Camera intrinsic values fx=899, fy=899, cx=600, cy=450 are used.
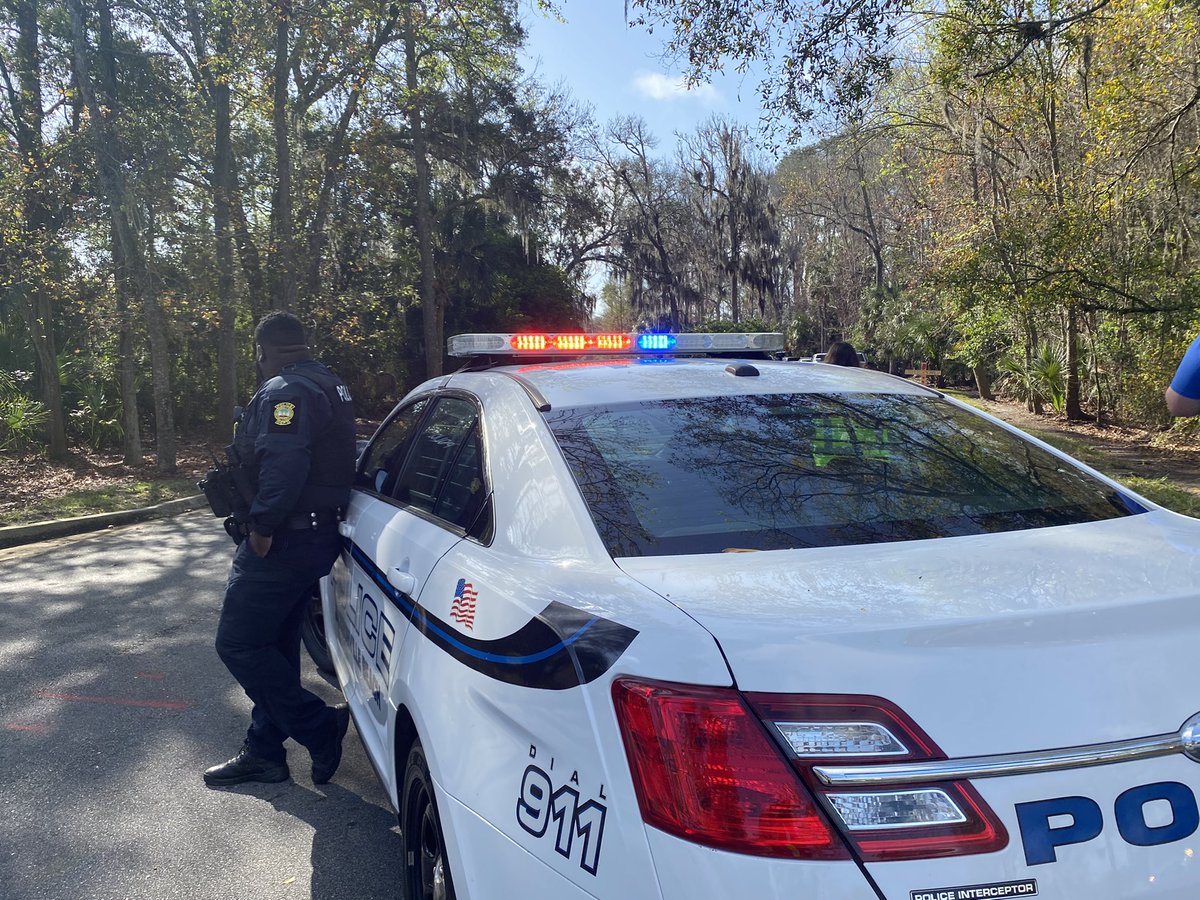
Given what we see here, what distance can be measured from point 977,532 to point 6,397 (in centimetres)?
1817

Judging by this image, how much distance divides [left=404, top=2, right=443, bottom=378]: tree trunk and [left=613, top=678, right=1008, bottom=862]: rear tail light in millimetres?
18273

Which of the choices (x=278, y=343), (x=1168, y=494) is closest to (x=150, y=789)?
(x=278, y=343)

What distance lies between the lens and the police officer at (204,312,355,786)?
→ 11.4 feet

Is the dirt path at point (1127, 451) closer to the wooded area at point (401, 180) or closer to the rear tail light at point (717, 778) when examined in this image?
the wooded area at point (401, 180)

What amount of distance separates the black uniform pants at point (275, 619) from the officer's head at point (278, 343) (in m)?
0.75

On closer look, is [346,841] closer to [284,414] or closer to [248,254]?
[284,414]

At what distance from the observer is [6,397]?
635 inches

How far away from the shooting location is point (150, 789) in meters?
3.77

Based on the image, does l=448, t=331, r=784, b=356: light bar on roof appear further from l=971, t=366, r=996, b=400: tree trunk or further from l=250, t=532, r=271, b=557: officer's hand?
l=971, t=366, r=996, b=400: tree trunk

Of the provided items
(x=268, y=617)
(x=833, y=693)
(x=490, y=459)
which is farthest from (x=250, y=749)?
(x=833, y=693)

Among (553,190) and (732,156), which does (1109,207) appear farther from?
(732,156)

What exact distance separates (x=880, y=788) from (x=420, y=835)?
158 centimetres

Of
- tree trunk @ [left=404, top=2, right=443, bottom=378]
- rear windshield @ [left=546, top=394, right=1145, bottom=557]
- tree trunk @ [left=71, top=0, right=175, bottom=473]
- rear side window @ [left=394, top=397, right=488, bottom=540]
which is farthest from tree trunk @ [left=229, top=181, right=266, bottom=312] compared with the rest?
rear windshield @ [left=546, top=394, right=1145, bottom=557]

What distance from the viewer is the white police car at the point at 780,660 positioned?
1374 millimetres
